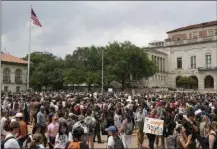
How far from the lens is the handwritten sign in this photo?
1210 cm

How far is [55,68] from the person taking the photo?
2677 inches

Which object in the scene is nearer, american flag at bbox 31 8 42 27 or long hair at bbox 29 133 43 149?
long hair at bbox 29 133 43 149

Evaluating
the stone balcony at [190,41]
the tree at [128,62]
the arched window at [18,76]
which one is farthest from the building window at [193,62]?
the arched window at [18,76]

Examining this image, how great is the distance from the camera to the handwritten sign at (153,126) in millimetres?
12102

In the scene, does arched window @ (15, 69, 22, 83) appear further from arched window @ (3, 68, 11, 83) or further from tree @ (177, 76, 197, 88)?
tree @ (177, 76, 197, 88)

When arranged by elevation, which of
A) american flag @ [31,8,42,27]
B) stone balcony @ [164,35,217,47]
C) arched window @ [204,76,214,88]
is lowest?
arched window @ [204,76,214,88]

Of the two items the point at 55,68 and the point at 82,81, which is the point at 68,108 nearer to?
the point at 82,81

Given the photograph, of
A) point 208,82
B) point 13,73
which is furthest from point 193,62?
point 13,73

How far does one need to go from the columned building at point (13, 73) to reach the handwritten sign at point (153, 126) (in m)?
54.6

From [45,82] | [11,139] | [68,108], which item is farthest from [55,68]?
[11,139]

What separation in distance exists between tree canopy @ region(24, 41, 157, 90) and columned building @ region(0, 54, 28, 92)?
225 centimetres

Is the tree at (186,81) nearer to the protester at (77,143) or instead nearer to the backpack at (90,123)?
the backpack at (90,123)

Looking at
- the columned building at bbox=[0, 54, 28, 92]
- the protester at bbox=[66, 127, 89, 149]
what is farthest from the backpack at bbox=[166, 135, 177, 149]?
the columned building at bbox=[0, 54, 28, 92]

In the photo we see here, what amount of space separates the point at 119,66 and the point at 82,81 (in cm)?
697
